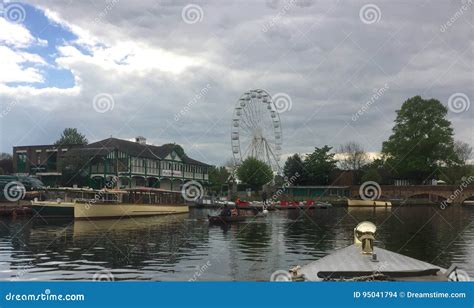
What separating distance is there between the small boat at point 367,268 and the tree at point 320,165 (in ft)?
321

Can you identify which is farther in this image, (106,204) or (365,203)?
(365,203)

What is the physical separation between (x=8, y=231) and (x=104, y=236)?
8833mm

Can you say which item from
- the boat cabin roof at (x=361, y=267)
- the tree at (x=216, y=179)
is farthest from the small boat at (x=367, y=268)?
the tree at (x=216, y=179)

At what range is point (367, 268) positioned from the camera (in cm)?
1229

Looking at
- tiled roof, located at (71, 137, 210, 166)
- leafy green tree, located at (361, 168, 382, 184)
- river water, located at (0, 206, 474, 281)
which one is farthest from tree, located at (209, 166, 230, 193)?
river water, located at (0, 206, 474, 281)

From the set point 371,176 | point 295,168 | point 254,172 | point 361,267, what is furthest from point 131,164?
point 361,267

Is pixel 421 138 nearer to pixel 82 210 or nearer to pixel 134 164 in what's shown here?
pixel 134 164

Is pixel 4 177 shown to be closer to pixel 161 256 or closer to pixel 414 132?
pixel 161 256

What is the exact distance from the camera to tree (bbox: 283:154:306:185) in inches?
4469

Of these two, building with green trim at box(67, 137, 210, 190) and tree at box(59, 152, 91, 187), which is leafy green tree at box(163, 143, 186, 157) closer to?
building with green trim at box(67, 137, 210, 190)

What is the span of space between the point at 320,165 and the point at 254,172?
1686 cm

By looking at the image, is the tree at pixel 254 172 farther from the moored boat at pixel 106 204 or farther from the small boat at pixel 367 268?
the small boat at pixel 367 268

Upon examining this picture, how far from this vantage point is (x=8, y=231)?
3831cm

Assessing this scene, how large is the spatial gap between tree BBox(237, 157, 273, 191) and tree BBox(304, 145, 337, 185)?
1313 centimetres
